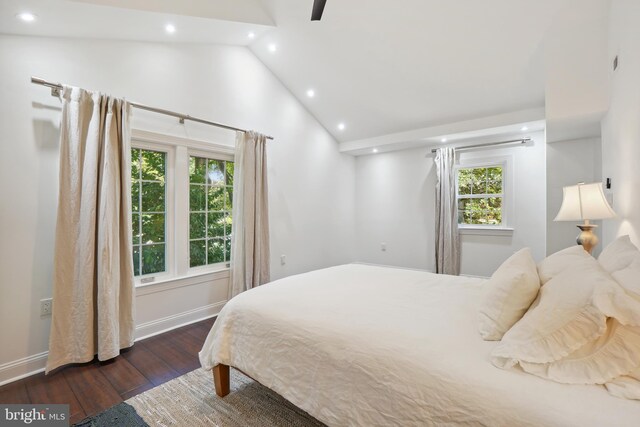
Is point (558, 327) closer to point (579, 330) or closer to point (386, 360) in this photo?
point (579, 330)

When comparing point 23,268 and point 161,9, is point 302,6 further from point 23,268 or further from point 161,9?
point 23,268

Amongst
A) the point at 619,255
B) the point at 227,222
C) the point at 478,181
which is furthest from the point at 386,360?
the point at 478,181

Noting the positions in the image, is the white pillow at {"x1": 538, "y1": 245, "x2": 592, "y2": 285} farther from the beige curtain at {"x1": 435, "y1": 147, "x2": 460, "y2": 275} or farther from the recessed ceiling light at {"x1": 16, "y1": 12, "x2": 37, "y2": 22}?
the recessed ceiling light at {"x1": 16, "y1": 12, "x2": 37, "y2": 22}

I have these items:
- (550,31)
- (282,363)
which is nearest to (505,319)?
(282,363)

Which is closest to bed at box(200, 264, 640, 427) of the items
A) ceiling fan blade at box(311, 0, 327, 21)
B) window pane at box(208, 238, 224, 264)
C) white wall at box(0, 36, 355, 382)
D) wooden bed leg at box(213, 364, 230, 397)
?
wooden bed leg at box(213, 364, 230, 397)

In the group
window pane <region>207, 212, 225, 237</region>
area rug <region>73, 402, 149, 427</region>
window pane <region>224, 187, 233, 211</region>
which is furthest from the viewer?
window pane <region>224, 187, 233, 211</region>

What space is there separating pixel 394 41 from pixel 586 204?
2.35 metres

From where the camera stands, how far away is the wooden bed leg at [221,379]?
1840mm

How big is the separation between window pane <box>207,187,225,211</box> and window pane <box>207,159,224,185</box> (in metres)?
0.08

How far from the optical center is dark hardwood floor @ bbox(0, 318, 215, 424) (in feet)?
6.11

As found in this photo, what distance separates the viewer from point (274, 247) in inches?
160

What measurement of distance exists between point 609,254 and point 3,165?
12.3 feet

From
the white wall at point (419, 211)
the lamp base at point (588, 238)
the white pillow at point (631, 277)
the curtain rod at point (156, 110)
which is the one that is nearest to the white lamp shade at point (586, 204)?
the lamp base at point (588, 238)

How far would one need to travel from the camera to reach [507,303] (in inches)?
49.8
